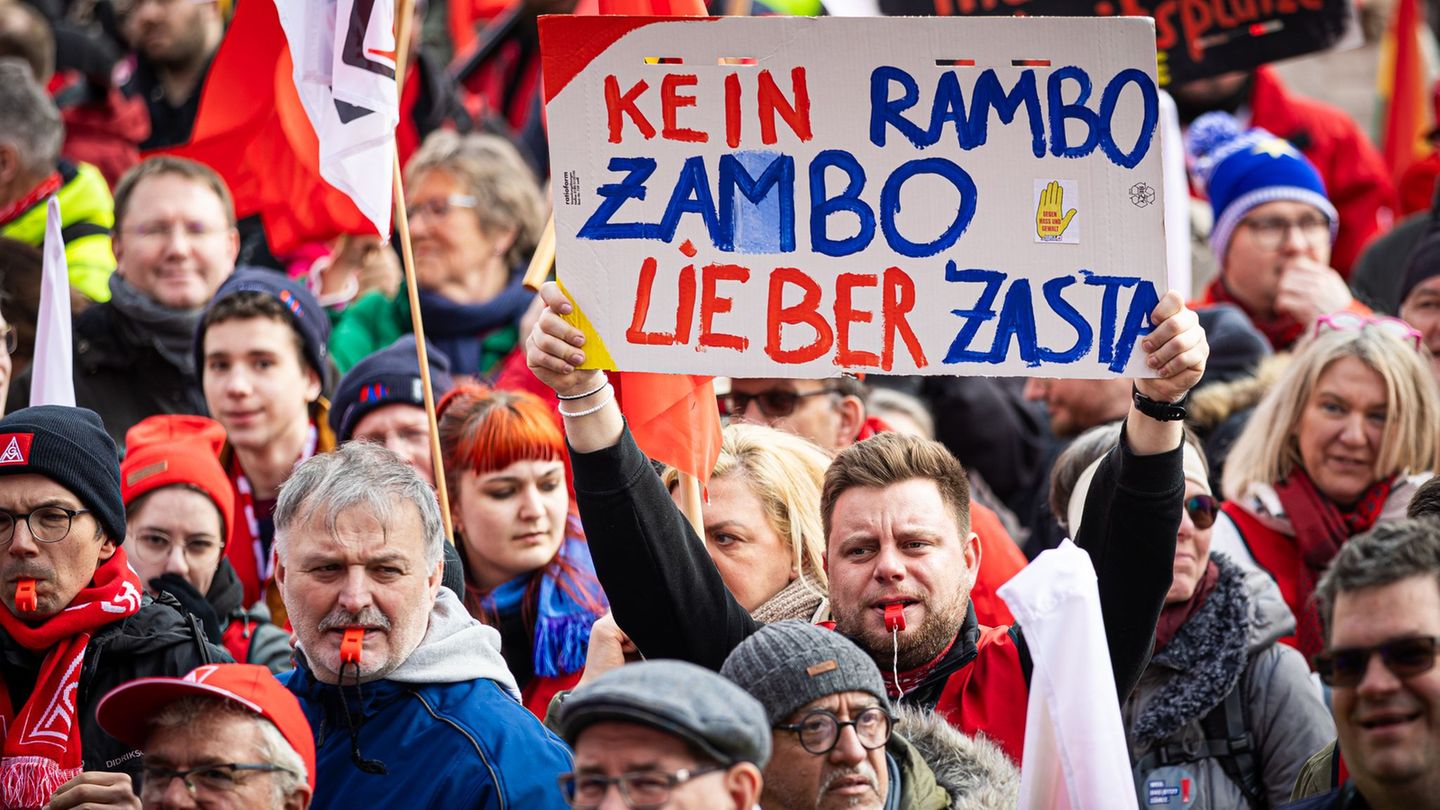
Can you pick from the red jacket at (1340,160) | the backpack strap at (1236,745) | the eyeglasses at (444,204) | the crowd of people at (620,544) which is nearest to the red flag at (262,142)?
the crowd of people at (620,544)

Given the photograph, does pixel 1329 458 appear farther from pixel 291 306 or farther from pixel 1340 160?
pixel 1340 160

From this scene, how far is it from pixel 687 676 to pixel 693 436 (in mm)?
1355

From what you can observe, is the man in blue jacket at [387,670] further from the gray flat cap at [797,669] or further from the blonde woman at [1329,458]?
the blonde woman at [1329,458]

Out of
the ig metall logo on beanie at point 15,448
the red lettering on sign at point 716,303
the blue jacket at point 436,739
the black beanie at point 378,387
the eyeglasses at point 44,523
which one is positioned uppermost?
the red lettering on sign at point 716,303

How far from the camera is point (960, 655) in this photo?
14.3 ft

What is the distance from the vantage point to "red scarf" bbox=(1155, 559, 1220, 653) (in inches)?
191

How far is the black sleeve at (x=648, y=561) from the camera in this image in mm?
4051

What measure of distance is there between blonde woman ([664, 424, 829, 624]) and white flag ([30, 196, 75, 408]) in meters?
1.96

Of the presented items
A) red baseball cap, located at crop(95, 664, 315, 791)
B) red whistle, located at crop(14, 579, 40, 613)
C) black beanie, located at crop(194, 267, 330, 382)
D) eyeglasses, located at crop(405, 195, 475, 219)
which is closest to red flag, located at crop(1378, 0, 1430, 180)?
eyeglasses, located at crop(405, 195, 475, 219)

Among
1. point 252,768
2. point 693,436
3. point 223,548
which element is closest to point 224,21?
point 223,548

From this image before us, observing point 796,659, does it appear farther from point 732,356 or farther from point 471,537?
point 471,537

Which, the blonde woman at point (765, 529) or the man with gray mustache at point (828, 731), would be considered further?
the blonde woman at point (765, 529)

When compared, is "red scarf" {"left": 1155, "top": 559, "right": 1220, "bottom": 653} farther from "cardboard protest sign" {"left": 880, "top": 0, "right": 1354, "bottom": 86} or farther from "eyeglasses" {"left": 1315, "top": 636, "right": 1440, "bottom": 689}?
"cardboard protest sign" {"left": 880, "top": 0, "right": 1354, "bottom": 86}

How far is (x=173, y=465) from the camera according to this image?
18.1 ft
